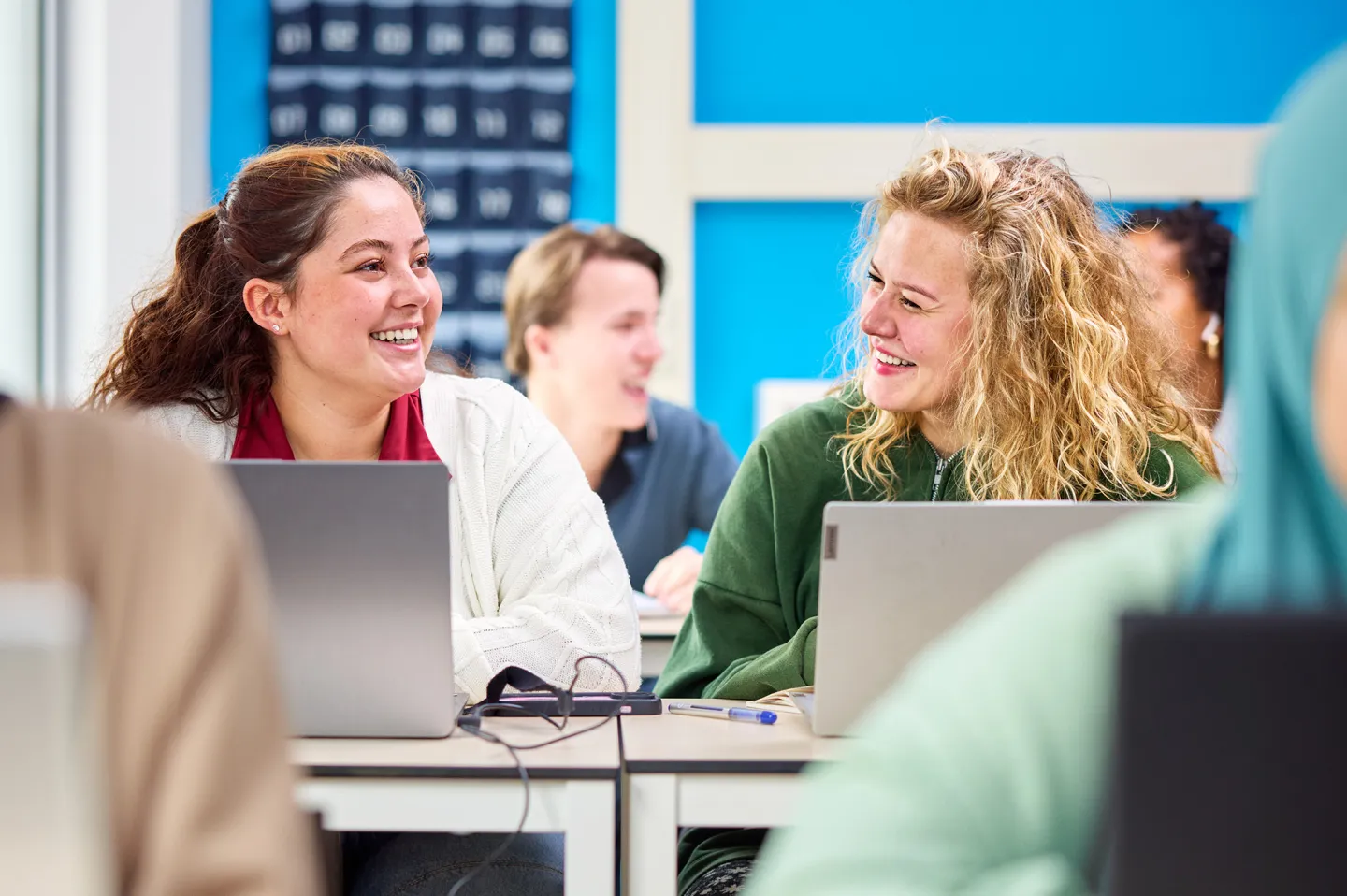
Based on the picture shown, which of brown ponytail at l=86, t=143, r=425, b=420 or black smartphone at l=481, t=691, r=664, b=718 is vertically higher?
brown ponytail at l=86, t=143, r=425, b=420

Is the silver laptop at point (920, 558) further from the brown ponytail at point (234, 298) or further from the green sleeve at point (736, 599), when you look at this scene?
the brown ponytail at point (234, 298)

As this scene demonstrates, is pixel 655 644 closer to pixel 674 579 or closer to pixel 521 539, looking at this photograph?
pixel 674 579

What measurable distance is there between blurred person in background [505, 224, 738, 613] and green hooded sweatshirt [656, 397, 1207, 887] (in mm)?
1184

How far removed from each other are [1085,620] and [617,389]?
268 centimetres

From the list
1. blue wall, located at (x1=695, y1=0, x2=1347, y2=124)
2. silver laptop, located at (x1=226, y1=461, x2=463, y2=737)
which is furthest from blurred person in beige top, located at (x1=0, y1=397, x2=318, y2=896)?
blue wall, located at (x1=695, y1=0, x2=1347, y2=124)

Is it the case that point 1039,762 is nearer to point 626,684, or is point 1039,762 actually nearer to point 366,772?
point 366,772

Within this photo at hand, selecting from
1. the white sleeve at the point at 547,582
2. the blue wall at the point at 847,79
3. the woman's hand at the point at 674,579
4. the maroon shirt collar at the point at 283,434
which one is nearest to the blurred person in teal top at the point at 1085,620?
the white sleeve at the point at 547,582

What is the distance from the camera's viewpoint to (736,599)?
2.00m

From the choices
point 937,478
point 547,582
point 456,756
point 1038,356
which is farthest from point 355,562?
point 1038,356

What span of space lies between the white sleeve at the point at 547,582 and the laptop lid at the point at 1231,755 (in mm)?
1306

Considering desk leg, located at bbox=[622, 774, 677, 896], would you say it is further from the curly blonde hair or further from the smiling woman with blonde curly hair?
the curly blonde hair

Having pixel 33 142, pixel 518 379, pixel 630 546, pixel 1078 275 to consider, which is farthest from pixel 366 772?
pixel 33 142

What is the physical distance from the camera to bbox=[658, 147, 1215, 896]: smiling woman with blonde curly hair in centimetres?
197

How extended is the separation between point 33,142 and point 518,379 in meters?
1.47
